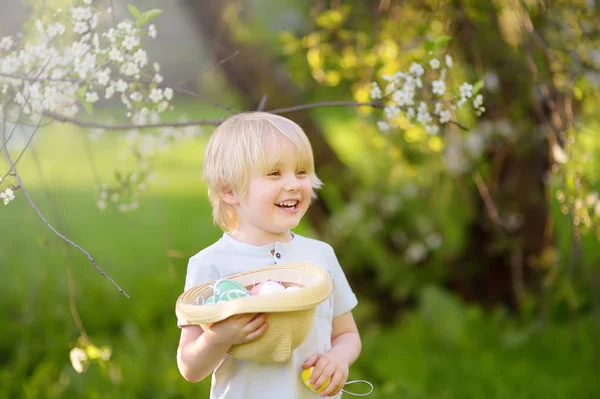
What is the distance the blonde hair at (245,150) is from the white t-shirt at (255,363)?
0.14m

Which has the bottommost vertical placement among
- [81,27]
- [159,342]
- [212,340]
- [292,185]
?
[159,342]

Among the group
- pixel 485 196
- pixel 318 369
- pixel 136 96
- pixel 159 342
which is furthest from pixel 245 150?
pixel 159 342

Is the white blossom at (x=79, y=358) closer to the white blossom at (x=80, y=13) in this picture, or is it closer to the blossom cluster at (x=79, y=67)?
the blossom cluster at (x=79, y=67)

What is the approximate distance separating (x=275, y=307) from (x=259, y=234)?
0.32m

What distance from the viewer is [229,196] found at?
175 cm

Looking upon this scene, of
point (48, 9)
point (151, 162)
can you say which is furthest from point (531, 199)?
point (48, 9)

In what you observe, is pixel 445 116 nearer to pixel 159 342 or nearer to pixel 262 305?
pixel 262 305

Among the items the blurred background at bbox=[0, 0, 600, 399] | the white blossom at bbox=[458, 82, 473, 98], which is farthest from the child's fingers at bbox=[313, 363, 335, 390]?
the blurred background at bbox=[0, 0, 600, 399]

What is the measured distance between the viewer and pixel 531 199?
455 centimetres

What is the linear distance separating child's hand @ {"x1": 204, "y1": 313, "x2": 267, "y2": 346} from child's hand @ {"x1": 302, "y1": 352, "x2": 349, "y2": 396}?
0.71 feet

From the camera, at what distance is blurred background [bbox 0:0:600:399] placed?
11.7ft

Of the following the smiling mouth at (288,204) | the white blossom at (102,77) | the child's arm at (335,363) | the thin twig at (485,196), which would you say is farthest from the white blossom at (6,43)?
the thin twig at (485,196)

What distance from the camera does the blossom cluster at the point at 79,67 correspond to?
206cm

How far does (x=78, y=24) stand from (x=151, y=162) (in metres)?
0.90
